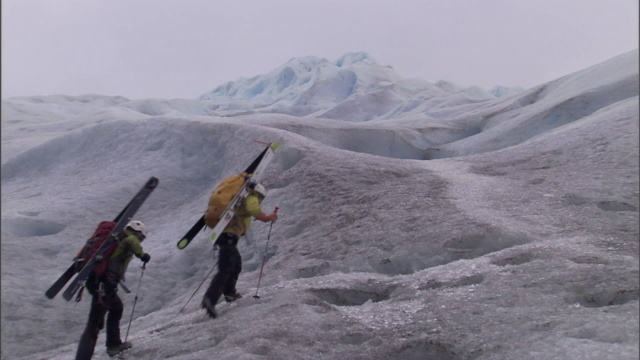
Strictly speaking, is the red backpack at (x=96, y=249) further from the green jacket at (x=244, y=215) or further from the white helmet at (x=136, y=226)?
the green jacket at (x=244, y=215)

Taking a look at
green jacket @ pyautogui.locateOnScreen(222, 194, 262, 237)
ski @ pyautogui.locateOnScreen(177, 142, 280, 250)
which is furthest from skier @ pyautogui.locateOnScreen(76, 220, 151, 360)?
green jacket @ pyautogui.locateOnScreen(222, 194, 262, 237)

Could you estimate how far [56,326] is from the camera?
10.2m

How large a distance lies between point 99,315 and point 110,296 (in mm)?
264

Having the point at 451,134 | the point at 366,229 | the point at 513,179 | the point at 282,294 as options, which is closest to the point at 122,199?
the point at 366,229

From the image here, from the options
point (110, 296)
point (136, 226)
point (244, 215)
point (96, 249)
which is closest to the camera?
point (96, 249)

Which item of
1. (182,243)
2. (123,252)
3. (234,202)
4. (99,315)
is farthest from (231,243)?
(99,315)

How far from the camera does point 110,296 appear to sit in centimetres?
755

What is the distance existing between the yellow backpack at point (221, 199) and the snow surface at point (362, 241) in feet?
4.19

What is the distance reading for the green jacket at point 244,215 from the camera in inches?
316

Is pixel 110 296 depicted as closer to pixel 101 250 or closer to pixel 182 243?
pixel 101 250

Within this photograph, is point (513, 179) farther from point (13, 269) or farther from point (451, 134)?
point (451, 134)

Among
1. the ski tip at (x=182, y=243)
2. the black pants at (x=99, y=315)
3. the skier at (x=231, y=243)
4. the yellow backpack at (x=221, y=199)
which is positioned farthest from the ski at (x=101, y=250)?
the skier at (x=231, y=243)

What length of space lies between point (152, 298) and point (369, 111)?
4163 cm

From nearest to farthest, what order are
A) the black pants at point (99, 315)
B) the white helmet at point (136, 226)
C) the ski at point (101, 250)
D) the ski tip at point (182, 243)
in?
the ski at point (101, 250), the black pants at point (99, 315), the white helmet at point (136, 226), the ski tip at point (182, 243)
